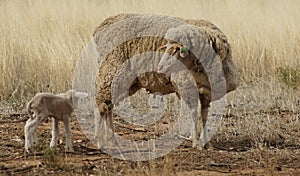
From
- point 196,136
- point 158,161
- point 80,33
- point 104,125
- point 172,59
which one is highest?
point 80,33

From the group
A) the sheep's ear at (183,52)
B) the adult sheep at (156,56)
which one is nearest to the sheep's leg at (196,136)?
the adult sheep at (156,56)

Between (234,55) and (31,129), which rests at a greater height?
(234,55)

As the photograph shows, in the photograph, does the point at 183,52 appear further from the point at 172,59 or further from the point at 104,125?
the point at 104,125

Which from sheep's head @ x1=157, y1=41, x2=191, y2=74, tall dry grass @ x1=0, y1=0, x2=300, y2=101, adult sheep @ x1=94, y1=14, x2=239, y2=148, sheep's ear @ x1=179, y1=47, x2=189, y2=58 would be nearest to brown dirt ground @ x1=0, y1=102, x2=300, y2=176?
adult sheep @ x1=94, y1=14, x2=239, y2=148

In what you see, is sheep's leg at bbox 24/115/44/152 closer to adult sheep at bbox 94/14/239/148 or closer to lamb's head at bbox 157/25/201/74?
adult sheep at bbox 94/14/239/148

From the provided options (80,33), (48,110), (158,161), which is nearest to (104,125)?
(48,110)

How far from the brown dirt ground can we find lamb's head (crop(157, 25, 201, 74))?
2.90ft

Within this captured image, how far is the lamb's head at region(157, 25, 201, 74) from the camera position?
21.5ft

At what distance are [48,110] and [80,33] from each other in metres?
5.57

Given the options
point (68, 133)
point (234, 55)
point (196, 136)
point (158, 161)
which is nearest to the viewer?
point (158, 161)

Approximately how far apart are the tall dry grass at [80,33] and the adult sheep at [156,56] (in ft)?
8.84

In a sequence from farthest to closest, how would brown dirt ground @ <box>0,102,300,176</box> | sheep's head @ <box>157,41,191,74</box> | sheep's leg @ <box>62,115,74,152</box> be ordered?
sheep's head @ <box>157,41,191,74</box>, sheep's leg @ <box>62,115,74,152</box>, brown dirt ground @ <box>0,102,300,176</box>

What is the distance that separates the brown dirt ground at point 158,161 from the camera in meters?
5.64

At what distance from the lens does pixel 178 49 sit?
6.55 metres
